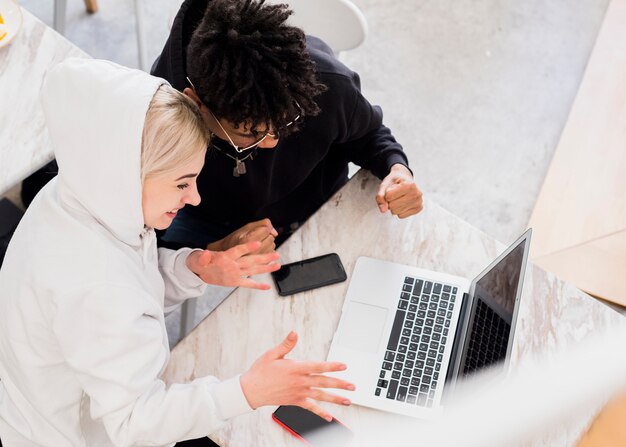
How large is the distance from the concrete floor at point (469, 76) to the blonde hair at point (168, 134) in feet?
5.09

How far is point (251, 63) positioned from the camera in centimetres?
117

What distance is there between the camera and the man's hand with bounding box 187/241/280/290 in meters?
1.38

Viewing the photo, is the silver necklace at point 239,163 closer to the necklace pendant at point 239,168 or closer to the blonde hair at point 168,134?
the necklace pendant at point 239,168

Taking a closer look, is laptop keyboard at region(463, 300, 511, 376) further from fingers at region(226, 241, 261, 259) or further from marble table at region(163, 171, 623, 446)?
fingers at region(226, 241, 261, 259)

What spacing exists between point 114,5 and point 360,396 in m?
2.08

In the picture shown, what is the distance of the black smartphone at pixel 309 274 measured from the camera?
1.49 metres

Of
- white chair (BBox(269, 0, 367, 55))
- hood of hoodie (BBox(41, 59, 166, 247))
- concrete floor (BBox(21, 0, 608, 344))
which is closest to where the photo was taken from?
hood of hoodie (BBox(41, 59, 166, 247))

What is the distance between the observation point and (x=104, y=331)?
113cm

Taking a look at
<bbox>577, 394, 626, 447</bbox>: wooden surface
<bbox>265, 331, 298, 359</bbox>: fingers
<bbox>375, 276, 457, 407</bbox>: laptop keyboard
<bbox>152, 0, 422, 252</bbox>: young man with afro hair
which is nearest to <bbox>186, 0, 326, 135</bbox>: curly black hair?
<bbox>152, 0, 422, 252</bbox>: young man with afro hair

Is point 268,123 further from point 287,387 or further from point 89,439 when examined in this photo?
point 89,439

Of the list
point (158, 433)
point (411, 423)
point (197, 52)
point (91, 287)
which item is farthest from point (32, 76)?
point (411, 423)

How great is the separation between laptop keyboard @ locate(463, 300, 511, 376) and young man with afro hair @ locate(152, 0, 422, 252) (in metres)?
0.28

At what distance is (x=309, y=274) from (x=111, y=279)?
0.47 meters

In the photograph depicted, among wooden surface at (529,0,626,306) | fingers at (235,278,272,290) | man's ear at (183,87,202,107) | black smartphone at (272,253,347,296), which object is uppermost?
man's ear at (183,87,202,107)
